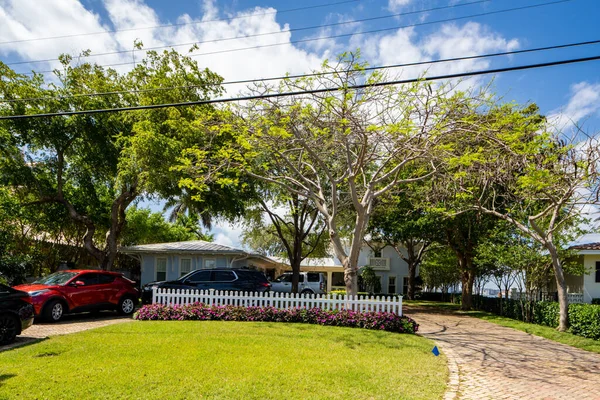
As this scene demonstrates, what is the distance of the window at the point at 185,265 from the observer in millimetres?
25328

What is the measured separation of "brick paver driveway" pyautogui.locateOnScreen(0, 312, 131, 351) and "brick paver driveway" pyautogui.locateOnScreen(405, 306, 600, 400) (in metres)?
8.90

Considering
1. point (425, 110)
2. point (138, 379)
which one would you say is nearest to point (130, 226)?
point (425, 110)

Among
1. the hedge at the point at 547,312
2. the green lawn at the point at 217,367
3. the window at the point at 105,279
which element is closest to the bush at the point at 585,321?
the hedge at the point at 547,312

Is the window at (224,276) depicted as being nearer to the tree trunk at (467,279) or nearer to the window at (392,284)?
the tree trunk at (467,279)

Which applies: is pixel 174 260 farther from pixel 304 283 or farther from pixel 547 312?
pixel 547 312

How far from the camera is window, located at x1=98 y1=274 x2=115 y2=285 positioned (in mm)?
15098

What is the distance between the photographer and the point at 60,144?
20422 millimetres

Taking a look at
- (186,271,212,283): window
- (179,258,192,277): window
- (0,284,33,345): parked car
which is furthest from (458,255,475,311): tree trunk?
(0,284,33,345): parked car

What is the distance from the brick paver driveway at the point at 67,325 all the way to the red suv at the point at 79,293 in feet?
1.06

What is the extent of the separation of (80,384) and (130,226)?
29.4 meters

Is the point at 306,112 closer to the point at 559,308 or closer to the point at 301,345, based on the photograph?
the point at 301,345

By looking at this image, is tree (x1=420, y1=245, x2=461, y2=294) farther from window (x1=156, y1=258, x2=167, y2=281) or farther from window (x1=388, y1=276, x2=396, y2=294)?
window (x1=156, y1=258, x2=167, y2=281)

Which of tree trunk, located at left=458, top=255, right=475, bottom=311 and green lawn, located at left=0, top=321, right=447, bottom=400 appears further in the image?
tree trunk, located at left=458, top=255, right=475, bottom=311

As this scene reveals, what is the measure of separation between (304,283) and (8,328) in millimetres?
20948
